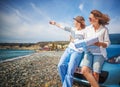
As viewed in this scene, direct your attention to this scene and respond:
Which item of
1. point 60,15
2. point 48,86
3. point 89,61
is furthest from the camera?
point 60,15

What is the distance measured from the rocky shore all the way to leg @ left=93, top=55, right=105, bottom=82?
34.3 inches

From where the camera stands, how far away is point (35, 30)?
17.0ft

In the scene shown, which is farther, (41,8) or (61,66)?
(41,8)

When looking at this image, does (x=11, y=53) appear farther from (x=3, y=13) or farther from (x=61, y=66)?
(x=61, y=66)

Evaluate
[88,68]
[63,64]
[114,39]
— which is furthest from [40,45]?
[114,39]

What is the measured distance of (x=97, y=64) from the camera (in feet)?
13.6

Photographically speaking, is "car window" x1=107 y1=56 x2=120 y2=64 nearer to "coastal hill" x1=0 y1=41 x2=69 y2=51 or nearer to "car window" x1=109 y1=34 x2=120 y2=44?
"car window" x1=109 y1=34 x2=120 y2=44

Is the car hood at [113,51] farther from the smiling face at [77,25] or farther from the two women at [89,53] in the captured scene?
the smiling face at [77,25]

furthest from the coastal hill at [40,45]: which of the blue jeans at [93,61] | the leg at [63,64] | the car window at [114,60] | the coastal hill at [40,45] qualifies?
the car window at [114,60]

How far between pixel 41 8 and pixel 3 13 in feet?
3.00

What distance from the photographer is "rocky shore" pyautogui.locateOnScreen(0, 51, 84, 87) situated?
4.78 meters

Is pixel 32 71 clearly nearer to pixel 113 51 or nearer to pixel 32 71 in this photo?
pixel 32 71

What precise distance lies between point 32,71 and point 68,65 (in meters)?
0.89

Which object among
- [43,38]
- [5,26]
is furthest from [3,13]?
[43,38]
